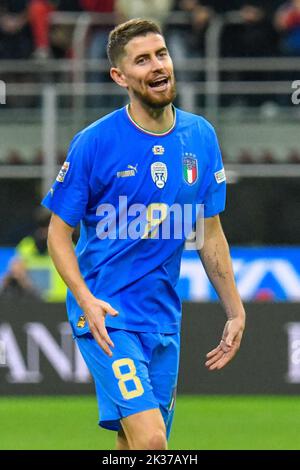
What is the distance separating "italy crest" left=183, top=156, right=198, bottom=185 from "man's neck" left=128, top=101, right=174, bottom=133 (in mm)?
187

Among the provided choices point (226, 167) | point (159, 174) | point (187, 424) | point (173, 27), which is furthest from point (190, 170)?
point (173, 27)

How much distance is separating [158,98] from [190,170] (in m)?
0.42

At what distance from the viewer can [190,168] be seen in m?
6.57

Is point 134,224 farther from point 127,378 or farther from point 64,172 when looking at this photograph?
point 127,378

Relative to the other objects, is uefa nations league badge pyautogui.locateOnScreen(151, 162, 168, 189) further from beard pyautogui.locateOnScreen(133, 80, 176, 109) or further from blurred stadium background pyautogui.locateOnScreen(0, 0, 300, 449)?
blurred stadium background pyautogui.locateOnScreen(0, 0, 300, 449)

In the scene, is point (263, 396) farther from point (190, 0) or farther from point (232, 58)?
point (190, 0)

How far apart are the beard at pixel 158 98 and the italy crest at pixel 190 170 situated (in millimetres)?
328

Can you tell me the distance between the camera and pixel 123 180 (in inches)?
253

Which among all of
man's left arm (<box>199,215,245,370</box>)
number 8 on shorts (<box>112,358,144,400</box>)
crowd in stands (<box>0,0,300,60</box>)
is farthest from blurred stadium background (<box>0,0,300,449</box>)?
number 8 on shorts (<box>112,358,144,400</box>)

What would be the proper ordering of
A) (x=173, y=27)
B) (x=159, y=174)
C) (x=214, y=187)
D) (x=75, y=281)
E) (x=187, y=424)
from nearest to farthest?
(x=75, y=281) < (x=159, y=174) < (x=214, y=187) < (x=187, y=424) < (x=173, y=27)

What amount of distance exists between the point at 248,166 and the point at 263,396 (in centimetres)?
289
